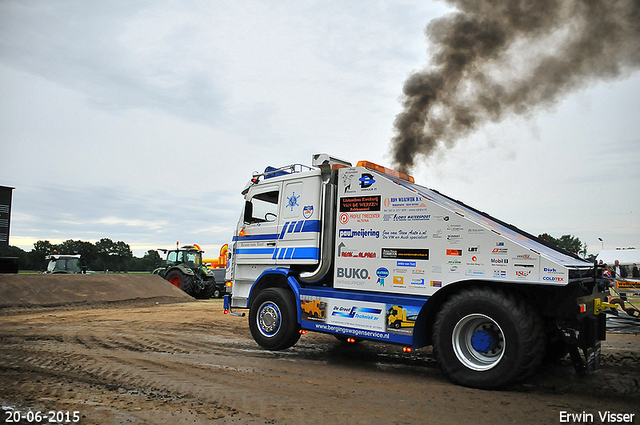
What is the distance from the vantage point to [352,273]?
710cm

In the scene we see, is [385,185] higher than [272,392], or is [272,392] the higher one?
[385,185]

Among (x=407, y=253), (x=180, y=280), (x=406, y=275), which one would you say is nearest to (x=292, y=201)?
(x=407, y=253)

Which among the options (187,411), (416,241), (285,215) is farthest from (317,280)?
(187,411)

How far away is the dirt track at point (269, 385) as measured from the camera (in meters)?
4.65

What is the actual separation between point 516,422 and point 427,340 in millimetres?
2006

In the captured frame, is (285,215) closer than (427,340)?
No

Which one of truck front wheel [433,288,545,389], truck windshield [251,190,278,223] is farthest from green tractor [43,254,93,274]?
truck front wheel [433,288,545,389]

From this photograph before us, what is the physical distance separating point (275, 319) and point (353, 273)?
177 cm

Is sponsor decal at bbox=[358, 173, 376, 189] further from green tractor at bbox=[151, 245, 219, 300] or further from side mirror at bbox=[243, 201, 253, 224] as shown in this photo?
green tractor at bbox=[151, 245, 219, 300]

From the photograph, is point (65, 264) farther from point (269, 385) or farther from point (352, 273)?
point (269, 385)

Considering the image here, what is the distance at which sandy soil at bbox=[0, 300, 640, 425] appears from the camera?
4.64 m

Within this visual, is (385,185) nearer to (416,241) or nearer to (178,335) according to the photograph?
(416,241)

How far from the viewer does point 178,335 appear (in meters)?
9.66

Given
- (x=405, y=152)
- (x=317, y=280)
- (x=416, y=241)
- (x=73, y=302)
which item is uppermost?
A: (x=405, y=152)
